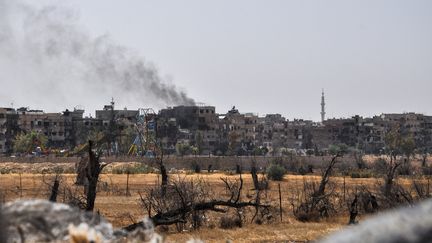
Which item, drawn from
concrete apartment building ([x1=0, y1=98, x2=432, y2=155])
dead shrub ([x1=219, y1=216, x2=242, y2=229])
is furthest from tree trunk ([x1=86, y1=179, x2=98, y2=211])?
concrete apartment building ([x1=0, y1=98, x2=432, y2=155])

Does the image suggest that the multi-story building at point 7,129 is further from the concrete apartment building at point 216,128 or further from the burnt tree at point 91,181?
the burnt tree at point 91,181

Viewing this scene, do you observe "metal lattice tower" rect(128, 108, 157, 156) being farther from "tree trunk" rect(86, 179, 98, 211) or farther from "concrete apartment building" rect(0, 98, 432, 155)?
"tree trunk" rect(86, 179, 98, 211)

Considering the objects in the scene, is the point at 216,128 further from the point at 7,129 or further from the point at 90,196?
the point at 90,196

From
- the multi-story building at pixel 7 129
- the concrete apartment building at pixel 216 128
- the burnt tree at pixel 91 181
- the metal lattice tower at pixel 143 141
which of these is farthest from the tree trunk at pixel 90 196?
the multi-story building at pixel 7 129

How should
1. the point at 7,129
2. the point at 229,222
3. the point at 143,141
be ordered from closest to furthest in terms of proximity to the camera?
1. the point at 229,222
2. the point at 143,141
3. the point at 7,129

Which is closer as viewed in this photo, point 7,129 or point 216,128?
point 7,129

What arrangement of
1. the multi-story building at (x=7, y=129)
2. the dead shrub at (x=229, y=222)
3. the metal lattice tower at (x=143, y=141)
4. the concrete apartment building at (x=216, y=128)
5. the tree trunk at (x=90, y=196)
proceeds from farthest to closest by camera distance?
the concrete apartment building at (x=216, y=128) < the multi-story building at (x=7, y=129) < the metal lattice tower at (x=143, y=141) < the dead shrub at (x=229, y=222) < the tree trunk at (x=90, y=196)

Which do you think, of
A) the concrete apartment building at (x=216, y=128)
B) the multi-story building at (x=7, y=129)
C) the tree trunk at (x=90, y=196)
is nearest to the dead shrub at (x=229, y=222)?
the tree trunk at (x=90, y=196)

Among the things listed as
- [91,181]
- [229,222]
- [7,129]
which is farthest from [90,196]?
[7,129]

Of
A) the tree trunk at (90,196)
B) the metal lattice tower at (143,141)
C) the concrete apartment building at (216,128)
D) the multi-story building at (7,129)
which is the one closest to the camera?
the tree trunk at (90,196)

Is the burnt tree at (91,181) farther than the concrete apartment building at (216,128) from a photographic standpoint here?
No

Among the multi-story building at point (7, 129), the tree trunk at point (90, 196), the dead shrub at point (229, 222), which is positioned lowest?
the dead shrub at point (229, 222)

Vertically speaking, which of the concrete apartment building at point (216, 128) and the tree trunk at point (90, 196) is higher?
the concrete apartment building at point (216, 128)

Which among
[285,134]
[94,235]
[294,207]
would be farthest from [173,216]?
[285,134]
